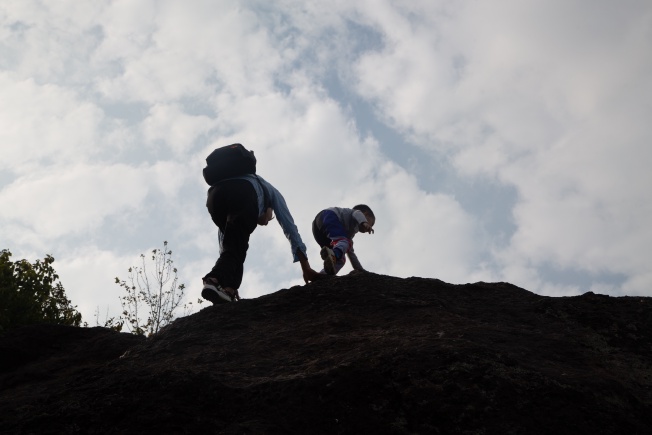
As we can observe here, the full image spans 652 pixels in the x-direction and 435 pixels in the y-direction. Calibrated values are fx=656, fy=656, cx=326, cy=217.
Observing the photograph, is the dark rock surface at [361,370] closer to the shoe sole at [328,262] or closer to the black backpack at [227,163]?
the black backpack at [227,163]

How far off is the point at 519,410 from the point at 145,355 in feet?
7.40

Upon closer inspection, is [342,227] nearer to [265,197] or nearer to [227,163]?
[265,197]

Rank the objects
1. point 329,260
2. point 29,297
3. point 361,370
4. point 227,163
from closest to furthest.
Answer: point 361,370, point 227,163, point 329,260, point 29,297

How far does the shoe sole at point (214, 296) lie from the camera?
204 inches

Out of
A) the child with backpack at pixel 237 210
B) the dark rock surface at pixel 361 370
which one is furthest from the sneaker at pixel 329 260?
the dark rock surface at pixel 361 370

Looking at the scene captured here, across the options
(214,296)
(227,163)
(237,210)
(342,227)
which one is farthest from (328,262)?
(214,296)

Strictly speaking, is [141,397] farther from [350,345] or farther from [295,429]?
[350,345]

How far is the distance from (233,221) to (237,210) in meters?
0.12

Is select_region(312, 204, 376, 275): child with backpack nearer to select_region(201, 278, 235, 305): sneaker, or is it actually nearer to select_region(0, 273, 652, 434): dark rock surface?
select_region(201, 278, 235, 305): sneaker

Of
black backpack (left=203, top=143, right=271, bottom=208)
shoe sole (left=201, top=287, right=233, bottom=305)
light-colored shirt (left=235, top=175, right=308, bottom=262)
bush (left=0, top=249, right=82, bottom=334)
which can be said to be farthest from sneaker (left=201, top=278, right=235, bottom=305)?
bush (left=0, top=249, right=82, bottom=334)

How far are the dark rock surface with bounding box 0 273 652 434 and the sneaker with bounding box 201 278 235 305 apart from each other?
0.42 m

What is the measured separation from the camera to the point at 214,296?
17.0ft

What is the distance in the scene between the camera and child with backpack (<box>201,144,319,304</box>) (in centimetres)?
546

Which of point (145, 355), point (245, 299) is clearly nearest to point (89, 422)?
point (145, 355)
